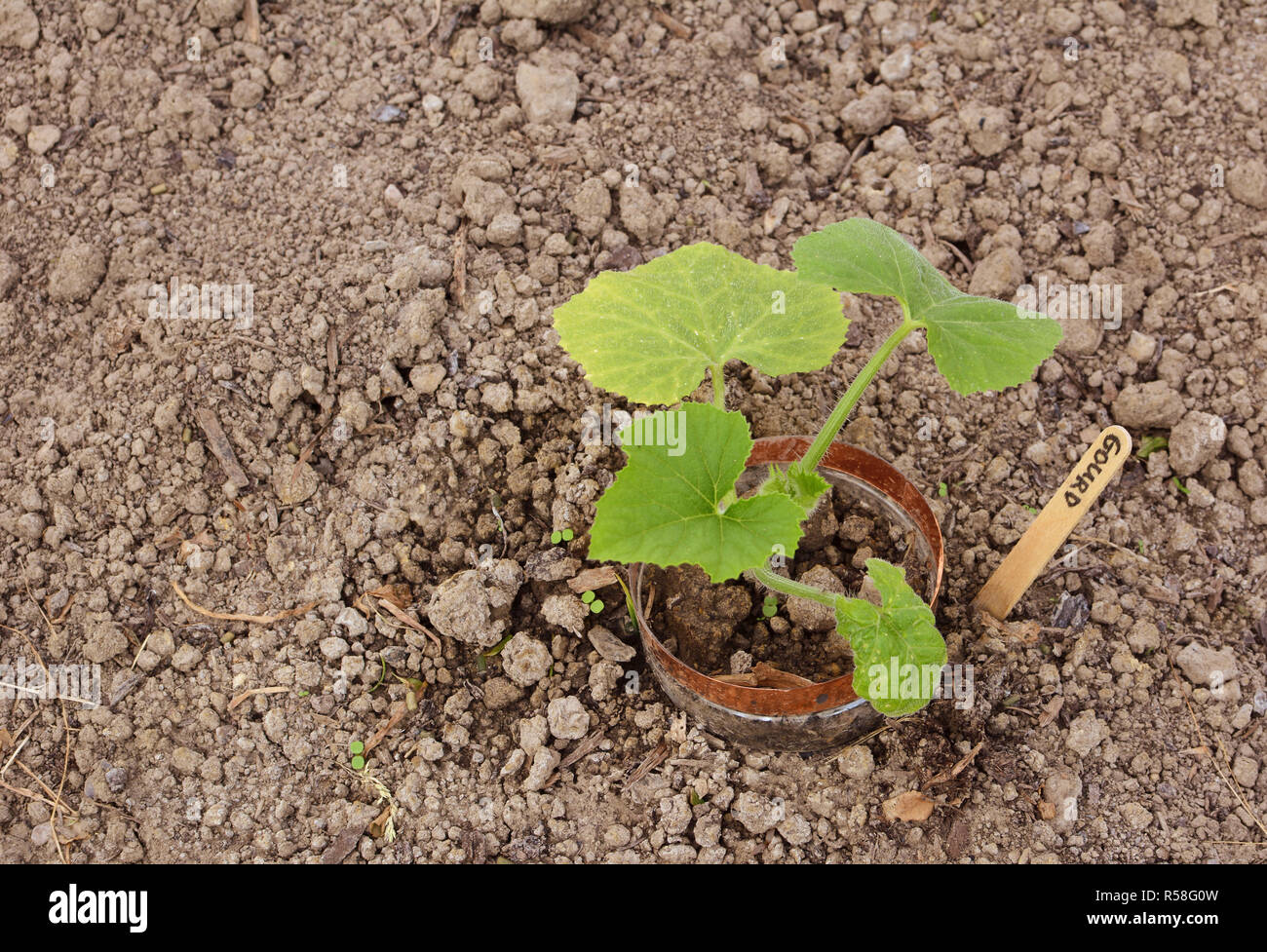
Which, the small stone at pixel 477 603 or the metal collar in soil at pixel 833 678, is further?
the small stone at pixel 477 603

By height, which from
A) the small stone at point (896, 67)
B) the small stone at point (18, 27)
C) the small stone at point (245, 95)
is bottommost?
the small stone at point (245, 95)

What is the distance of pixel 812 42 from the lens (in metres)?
3.40

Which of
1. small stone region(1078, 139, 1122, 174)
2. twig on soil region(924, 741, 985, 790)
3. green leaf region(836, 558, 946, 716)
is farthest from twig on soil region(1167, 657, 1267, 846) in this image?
small stone region(1078, 139, 1122, 174)

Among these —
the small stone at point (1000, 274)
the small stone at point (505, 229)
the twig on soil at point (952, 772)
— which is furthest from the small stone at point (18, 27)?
the twig on soil at point (952, 772)

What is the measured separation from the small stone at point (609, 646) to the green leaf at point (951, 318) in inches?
41.1

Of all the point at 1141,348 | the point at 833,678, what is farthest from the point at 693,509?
the point at 1141,348

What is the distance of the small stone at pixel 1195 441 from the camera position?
8.73ft

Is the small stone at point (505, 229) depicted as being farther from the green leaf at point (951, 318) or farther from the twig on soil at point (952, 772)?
the twig on soil at point (952, 772)

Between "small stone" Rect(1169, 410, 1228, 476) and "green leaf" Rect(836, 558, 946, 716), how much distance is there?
1.22 m

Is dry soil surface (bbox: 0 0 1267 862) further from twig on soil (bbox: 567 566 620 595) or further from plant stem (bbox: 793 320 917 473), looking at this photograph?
plant stem (bbox: 793 320 917 473)

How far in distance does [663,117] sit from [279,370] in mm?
1458

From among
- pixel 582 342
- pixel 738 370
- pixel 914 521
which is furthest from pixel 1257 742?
pixel 582 342

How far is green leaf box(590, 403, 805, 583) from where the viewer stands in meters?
1.78

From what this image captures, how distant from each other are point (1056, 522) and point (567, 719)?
1.24 m
